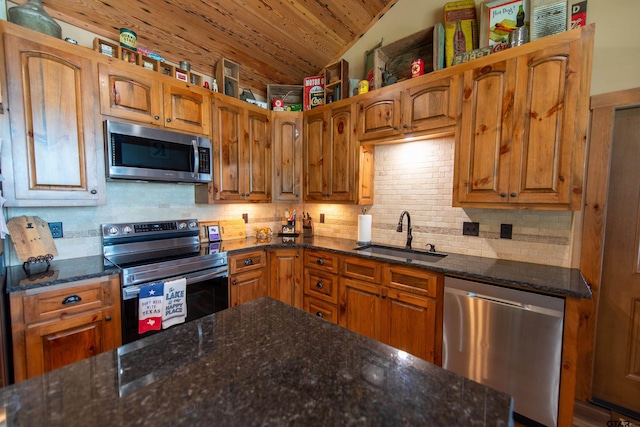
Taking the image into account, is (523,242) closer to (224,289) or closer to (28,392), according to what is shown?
(224,289)

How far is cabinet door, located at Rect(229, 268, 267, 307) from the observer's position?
249 cm

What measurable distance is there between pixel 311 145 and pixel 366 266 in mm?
1460

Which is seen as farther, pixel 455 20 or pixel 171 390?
pixel 455 20

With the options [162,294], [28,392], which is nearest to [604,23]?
[28,392]

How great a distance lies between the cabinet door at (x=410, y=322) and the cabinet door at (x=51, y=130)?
7.45 feet

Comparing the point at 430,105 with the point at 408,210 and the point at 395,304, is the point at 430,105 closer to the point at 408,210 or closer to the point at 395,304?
the point at 408,210

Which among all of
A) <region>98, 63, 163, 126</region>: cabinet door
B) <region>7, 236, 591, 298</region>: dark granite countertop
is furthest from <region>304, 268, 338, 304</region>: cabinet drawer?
<region>98, 63, 163, 126</region>: cabinet door

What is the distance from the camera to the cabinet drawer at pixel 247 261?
2473 millimetres

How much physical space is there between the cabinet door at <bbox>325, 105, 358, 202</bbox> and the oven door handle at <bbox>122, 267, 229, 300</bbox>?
126 centimetres

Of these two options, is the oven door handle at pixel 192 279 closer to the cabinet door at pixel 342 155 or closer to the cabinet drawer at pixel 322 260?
the cabinet drawer at pixel 322 260

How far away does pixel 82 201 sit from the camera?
6.28 ft

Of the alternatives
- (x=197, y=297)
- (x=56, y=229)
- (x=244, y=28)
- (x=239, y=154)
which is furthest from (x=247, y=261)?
(x=244, y=28)

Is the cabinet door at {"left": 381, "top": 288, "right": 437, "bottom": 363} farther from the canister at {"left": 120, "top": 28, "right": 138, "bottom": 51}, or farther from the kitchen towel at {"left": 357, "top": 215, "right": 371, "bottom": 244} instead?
the canister at {"left": 120, "top": 28, "right": 138, "bottom": 51}

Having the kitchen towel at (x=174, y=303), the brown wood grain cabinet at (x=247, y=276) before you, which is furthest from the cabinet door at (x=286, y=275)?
the kitchen towel at (x=174, y=303)
